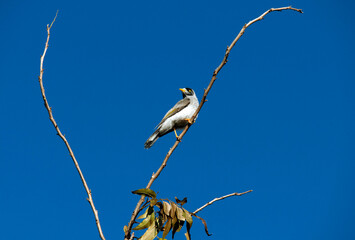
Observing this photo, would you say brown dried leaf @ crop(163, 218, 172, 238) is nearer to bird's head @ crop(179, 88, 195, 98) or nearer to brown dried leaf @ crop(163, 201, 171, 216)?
brown dried leaf @ crop(163, 201, 171, 216)

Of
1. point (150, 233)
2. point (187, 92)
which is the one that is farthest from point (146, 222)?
point (187, 92)

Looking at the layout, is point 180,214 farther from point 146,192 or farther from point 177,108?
point 177,108

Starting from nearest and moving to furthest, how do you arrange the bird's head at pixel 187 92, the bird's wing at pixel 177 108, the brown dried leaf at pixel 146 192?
the brown dried leaf at pixel 146 192
the bird's wing at pixel 177 108
the bird's head at pixel 187 92

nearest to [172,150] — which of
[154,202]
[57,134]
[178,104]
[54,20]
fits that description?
[154,202]

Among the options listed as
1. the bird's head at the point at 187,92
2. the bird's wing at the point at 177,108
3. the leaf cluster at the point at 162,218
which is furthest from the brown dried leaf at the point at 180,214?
the bird's head at the point at 187,92

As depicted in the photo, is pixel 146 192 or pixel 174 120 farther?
pixel 174 120

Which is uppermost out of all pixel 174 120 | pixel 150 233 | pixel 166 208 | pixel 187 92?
pixel 187 92

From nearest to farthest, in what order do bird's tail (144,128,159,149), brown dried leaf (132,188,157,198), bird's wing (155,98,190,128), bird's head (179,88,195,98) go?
brown dried leaf (132,188,157,198), bird's tail (144,128,159,149), bird's wing (155,98,190,128), bird's head (179,88,195,98)

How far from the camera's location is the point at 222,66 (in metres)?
2.85

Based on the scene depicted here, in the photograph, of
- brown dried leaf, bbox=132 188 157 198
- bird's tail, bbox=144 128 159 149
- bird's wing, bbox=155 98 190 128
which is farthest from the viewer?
bird's wing, bbox=155 98 190 128

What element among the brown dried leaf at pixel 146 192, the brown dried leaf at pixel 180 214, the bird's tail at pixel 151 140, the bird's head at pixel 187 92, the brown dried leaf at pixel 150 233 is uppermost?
the bird's head at pixel 187 92

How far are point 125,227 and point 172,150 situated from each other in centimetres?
72

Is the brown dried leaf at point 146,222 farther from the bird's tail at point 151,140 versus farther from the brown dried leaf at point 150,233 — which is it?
the bird's tail at point 151,140

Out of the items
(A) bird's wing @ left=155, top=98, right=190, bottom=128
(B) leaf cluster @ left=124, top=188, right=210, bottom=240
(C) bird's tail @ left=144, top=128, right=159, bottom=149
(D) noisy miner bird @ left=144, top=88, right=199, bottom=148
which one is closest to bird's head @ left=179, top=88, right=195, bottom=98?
(A) bird's wing @ left=155, top=98, right=190, bottom=128
